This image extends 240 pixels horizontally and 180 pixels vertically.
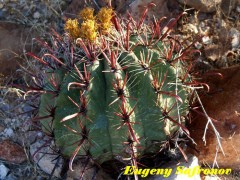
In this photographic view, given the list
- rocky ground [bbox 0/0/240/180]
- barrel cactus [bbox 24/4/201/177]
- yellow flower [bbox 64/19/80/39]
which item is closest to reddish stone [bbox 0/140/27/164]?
rocky ground [bbox 0/0/240/180]

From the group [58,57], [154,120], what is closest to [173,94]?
[154,120]

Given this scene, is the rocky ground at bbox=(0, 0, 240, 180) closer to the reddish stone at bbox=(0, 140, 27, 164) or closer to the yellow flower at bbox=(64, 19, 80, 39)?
the reddish stone at bbox=(0, 140, 27, 164)

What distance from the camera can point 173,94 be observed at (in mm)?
2010

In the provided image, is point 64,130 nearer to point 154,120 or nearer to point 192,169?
point 154,120

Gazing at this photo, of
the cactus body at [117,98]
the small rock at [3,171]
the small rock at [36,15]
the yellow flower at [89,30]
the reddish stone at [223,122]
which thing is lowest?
the small rock at [3,171]

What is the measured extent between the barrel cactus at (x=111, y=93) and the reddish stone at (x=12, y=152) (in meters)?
0.83

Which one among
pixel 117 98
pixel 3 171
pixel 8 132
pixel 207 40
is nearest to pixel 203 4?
pixel 207 40

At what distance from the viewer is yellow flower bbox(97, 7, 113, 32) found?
80.4 inches

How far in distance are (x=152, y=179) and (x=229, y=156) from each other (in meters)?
0.52

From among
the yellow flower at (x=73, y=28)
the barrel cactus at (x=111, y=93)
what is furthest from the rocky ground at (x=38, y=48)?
the yellow flower at (x=73, y=28)

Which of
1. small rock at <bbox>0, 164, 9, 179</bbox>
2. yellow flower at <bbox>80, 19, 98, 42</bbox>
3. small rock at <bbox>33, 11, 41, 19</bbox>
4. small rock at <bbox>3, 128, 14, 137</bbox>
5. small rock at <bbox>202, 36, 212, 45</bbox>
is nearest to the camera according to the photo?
yellow flower at <bbox>80, 19, 98, 42</bbox>

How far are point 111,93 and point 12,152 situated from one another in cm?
128

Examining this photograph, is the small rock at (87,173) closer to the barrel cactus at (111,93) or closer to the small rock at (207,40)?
the barrel cactus at (111,93)

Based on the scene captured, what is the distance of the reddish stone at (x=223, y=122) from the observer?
2.38 metres
